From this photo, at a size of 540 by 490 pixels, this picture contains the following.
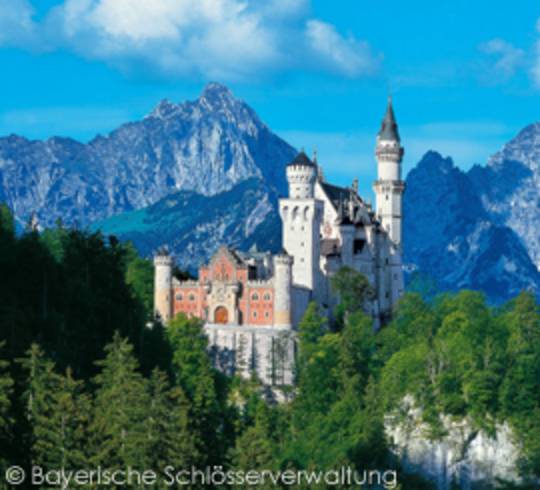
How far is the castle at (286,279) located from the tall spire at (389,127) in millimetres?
8517

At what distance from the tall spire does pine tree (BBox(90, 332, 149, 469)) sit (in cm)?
7393

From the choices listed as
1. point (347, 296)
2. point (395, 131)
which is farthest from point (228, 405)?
point (395, 131)

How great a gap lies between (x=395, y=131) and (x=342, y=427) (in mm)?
42640

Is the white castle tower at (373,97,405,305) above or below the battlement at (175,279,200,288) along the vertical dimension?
above

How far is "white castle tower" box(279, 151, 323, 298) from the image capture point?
138 m

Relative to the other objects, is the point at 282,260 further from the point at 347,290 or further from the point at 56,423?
the point at 56,423

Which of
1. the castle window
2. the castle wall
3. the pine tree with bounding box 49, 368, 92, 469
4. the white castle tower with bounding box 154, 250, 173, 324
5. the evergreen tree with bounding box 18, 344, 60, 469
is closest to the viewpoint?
the pine tree with bounding box 49, 368, 92, 469

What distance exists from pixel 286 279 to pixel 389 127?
2959 cm

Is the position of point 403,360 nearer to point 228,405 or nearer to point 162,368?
point 228,405

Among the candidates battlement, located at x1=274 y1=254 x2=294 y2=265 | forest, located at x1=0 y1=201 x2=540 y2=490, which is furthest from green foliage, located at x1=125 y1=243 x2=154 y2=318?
battlement, located at x1=274 y1=254 x2=294 y2=265

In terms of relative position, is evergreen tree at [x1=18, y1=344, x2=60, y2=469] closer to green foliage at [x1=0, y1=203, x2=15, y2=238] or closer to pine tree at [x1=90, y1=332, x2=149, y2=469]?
pine tree at [x1=90, y1=332, x2=149, y2=469]

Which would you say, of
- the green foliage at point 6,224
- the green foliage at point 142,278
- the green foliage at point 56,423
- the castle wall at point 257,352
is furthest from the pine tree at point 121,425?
the green foliage at point 142,278

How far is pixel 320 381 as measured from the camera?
129125mm

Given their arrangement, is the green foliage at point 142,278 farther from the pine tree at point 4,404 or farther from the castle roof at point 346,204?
the pine tree at point 4,404
